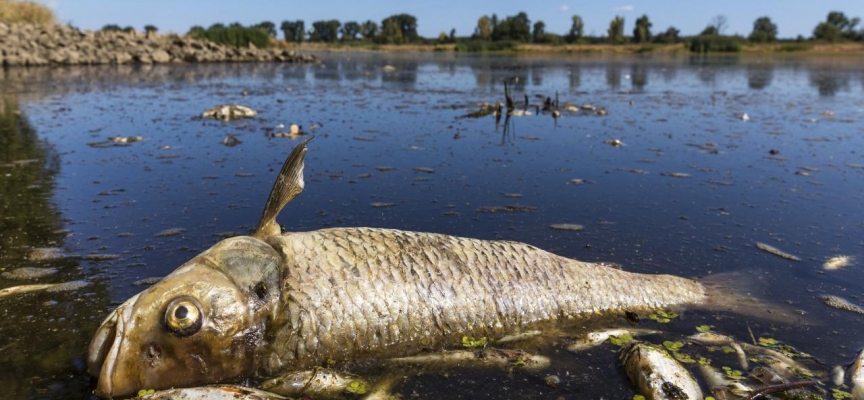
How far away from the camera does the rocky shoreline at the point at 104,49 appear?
30.5 meters

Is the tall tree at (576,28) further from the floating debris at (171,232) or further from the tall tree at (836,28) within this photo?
the floating debris at (171,232)

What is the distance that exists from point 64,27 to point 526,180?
43.9 meters

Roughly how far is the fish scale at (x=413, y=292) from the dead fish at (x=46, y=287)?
1.96 meters

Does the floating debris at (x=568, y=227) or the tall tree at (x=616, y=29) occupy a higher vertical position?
the tall tree at (x=616, y=29)

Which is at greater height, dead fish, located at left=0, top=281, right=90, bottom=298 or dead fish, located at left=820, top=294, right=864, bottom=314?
dead fish, located at left=0, top=281, right=90, bottom=298

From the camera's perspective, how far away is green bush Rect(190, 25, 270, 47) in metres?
51.5

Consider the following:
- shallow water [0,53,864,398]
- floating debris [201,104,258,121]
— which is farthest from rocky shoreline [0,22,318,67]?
floating debris [201,104,258,121]

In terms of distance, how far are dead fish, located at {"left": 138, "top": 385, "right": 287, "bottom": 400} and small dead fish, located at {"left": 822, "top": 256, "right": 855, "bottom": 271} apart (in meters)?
4.80

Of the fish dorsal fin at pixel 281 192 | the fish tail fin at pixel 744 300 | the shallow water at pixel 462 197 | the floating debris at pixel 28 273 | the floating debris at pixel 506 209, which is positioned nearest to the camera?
the fish dorsal fin at pixel 281 192

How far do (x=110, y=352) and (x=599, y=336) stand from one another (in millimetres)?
2880

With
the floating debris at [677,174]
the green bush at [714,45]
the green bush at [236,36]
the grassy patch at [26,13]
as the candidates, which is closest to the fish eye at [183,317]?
the floating debris at [677,174]

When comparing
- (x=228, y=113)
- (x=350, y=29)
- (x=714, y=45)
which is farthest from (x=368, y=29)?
(x=228, y=113)

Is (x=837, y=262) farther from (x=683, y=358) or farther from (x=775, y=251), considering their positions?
(x=683, y=358)

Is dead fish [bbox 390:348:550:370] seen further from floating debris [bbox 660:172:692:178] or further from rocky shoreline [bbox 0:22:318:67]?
rocky shoreline [bbox 0:22:318:67]
